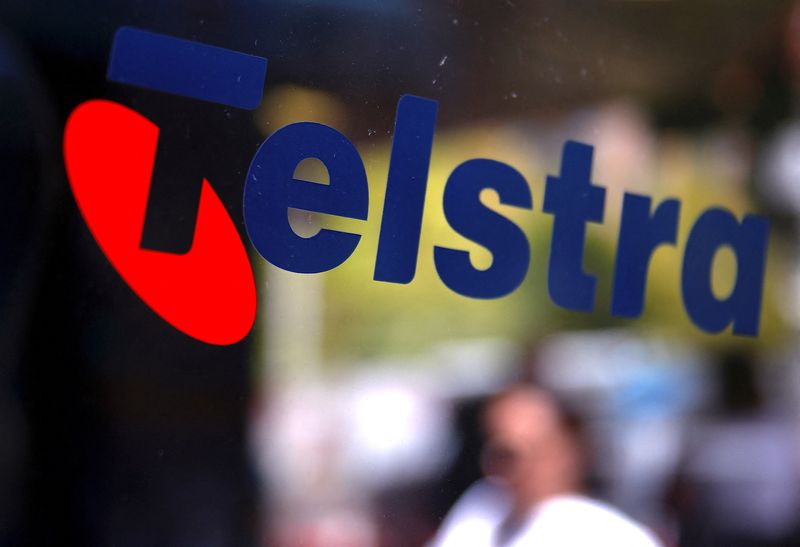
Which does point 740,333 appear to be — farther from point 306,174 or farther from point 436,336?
point 306,174

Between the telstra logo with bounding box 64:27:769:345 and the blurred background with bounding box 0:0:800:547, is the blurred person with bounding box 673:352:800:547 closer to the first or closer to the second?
the blurred background with bounding box 0:0:800:547

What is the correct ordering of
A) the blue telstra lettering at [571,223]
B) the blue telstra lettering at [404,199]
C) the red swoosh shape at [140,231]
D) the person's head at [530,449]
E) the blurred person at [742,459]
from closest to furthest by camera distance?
the red swoosh shape at [140,231]
the blue telstra lettering at [404,199]
the blue telstra lettering at [571,223]
the person's head at [530,449]
the blurred person at [742,459]

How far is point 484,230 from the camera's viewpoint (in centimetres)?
108

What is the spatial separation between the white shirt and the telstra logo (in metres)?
0.30

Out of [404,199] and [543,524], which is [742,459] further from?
[404,199]

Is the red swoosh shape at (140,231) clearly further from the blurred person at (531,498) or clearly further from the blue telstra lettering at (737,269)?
the blue telstra lettering at (737,269)

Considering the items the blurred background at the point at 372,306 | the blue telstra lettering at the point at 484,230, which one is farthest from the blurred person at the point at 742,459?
the blue telstra lettering at the point at 484,230

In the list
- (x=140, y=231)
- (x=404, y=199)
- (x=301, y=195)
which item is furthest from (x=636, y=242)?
(x=140, y=231)

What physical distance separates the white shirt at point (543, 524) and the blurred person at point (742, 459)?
166 mm

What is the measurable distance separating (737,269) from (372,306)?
1.85ft

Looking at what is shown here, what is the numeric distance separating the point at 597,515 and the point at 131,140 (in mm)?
867

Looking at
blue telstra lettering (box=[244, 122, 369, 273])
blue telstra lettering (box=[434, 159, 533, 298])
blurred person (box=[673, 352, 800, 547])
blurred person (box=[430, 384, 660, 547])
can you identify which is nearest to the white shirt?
blurred person (box=[430, 384, 660, 547])

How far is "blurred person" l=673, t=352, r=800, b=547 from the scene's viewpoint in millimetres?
1531

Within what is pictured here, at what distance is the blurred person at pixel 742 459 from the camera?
5.02 feet
